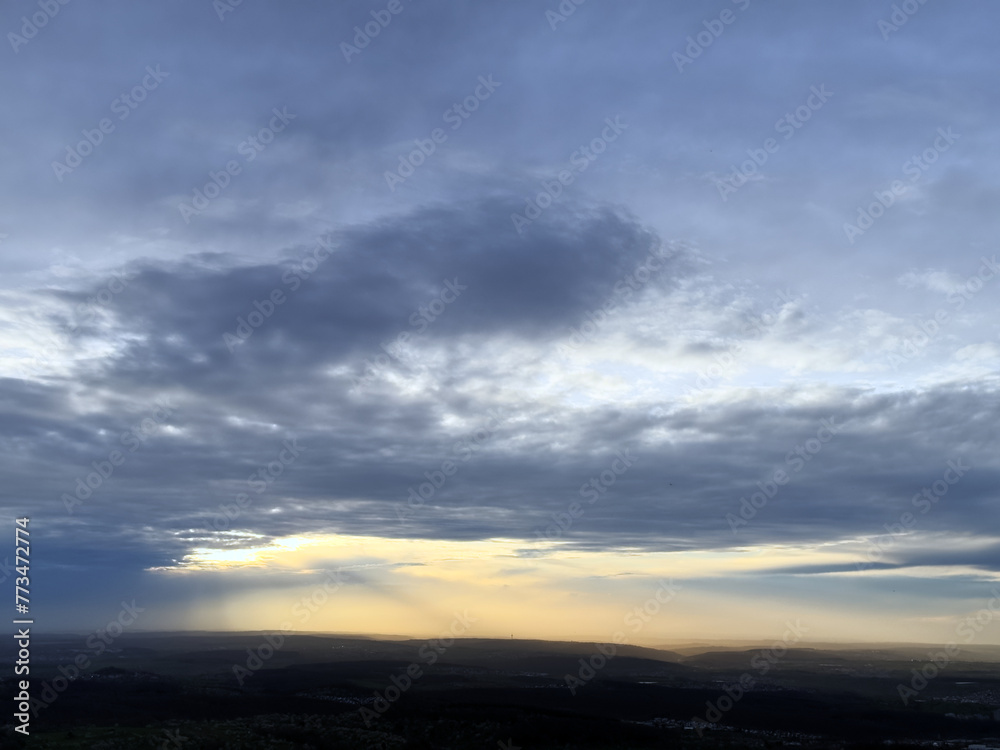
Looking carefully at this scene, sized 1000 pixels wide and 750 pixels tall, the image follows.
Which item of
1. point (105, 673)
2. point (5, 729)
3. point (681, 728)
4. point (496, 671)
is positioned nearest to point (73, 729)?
point (5, 729)

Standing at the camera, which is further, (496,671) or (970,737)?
(496,671)

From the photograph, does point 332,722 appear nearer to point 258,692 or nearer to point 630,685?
point 258,692

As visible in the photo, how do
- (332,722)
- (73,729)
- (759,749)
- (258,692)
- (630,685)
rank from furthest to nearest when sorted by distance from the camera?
(630,685), (258,692), (332,722), (73,729), (759,749)

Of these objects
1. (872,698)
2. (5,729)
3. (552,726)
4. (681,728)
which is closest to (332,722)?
(552,726)

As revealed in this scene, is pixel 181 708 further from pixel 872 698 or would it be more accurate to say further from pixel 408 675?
pixel 872 698

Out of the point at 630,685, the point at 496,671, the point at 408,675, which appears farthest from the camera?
the point at 496,671

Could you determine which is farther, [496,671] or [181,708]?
Answer: [496,671]

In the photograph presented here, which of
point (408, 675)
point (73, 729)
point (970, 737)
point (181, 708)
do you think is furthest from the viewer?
point (408, 675)

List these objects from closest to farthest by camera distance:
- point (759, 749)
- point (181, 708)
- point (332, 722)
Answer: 1. point (759, 749)
2. point (332, 722)
3. point (181, 708)

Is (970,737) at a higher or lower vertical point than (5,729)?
lower
